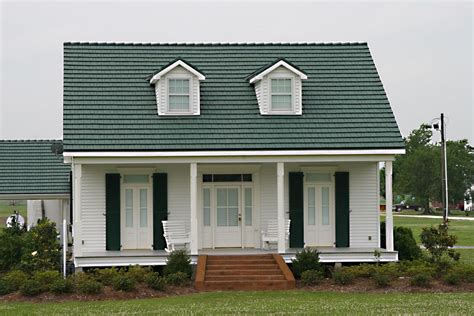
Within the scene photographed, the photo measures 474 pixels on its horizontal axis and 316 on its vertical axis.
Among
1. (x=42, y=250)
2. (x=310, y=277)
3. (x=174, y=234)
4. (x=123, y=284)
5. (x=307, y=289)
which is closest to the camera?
(x=123, y=284)

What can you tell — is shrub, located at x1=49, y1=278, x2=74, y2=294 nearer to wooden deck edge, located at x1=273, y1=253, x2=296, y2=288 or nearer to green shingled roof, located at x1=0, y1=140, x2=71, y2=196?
wooden deck edge, located at x1=273, y1=253, x2=296, y2=288

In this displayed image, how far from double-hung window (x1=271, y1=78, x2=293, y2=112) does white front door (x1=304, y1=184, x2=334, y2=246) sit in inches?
103

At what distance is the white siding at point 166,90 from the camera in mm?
28891

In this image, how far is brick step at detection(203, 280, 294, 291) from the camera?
2438cm

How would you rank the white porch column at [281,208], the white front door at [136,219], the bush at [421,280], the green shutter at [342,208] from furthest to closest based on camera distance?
the green shutter at [342,208]
the white front door at [136,219]
the white porch column at [281,208]
the bush at [421,280]

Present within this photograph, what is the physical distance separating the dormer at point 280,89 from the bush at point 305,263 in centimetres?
529

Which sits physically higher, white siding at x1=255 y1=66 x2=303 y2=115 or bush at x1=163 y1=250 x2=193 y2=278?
white siding at x1=255 y1=66 x2=303 y2=115

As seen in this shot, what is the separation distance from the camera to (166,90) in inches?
1141

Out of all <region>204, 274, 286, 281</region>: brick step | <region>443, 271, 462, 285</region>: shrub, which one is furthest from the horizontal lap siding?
<region>443, 271, 462, 285</region>: shrub

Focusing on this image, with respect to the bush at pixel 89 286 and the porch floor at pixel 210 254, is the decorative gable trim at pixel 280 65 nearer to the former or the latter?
the porch floor at pixel 210 254

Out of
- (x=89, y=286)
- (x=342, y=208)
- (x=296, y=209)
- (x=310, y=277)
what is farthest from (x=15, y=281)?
(x=342, y=208)

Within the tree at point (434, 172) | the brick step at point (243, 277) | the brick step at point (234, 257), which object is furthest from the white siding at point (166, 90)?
the tree at point (434, 172)

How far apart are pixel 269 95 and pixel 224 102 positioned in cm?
145

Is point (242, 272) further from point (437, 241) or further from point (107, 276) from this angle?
point (437, 241)
